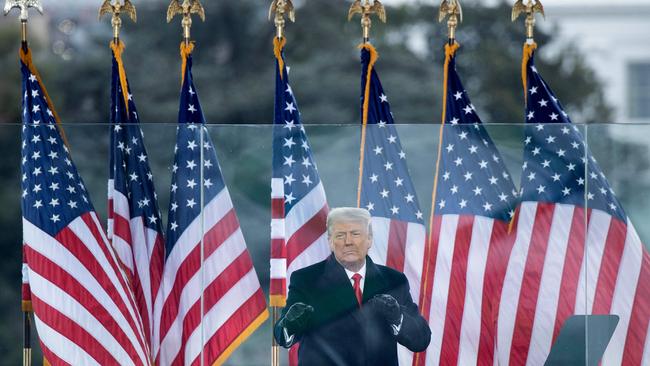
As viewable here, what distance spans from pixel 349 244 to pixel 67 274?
1712mm

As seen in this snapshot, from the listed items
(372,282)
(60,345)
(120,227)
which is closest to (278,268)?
(372,282)

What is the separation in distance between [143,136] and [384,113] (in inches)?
66.3

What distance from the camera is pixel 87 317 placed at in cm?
961

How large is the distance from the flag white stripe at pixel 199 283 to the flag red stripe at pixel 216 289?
0.9 inches

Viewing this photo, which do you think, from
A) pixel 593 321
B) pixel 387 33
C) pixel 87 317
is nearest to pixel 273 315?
pixel 87 317

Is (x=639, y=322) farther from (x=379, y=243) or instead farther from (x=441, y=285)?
(x=379, y=243)

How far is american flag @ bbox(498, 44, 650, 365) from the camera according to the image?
970 centimetres

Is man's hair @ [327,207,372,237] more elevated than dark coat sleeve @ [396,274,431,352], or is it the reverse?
man's hair @ [327,207,372,237]

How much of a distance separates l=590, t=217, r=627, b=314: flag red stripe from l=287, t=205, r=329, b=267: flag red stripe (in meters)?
1.69

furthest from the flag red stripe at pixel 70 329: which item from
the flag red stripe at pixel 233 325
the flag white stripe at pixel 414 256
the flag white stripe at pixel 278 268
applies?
the flag white stripe at pixel 414 256

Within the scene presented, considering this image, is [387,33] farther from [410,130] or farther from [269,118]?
[410,130]

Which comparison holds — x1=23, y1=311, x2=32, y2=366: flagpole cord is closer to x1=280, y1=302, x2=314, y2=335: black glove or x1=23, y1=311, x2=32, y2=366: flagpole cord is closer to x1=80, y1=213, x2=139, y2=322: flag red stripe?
x1=80, y1=213, x2=139, y2=322: flag red stripe

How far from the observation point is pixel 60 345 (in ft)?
31.3

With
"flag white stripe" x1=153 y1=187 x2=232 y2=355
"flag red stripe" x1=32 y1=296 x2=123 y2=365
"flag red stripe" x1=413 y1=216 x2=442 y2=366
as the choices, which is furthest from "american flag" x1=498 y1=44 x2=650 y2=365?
"flag red stripe" x1=32 y1=296 x2=123 y2=365
